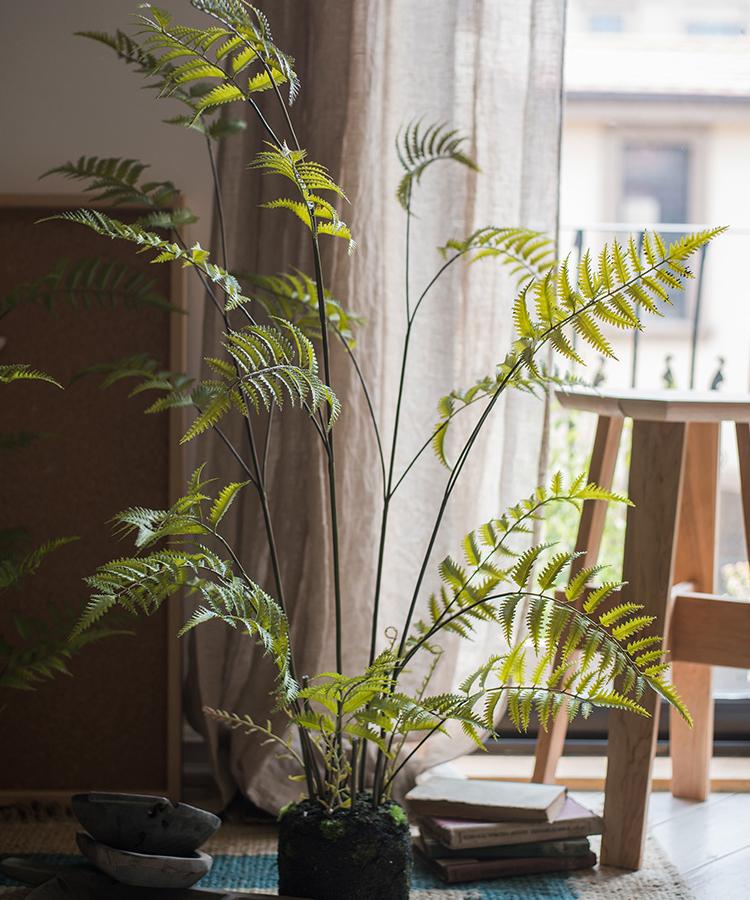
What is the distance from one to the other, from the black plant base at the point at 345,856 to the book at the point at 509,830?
27 cm

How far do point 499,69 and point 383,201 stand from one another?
303mm

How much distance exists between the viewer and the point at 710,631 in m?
1.76

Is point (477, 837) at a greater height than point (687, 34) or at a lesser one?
lesser

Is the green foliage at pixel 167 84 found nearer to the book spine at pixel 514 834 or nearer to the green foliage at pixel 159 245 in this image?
the green foliage at pixel 159 245

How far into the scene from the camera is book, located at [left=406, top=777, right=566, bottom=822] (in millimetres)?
1755

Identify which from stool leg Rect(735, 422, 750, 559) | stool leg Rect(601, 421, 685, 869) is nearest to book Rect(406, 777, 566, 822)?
stool leg Rect(601, 421, 685, 869)

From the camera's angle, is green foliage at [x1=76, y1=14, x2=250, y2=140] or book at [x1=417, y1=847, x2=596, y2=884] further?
book at [x1=417, y1=847, x2=596, y2=884]

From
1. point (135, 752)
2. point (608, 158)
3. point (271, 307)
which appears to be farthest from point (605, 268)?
point (608, 158)

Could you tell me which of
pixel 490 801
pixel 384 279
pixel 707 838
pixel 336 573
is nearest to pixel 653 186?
pixel 384 279

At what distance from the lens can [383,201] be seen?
6.28ft

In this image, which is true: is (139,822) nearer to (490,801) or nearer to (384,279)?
(490,801)

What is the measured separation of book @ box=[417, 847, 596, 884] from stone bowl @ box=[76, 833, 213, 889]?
1.31ft

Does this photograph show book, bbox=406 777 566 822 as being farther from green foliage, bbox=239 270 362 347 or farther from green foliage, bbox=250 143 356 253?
green foliage, bbox=250 143 356 253

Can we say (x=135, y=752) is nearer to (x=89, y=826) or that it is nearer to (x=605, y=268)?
(x=89, y=826)
